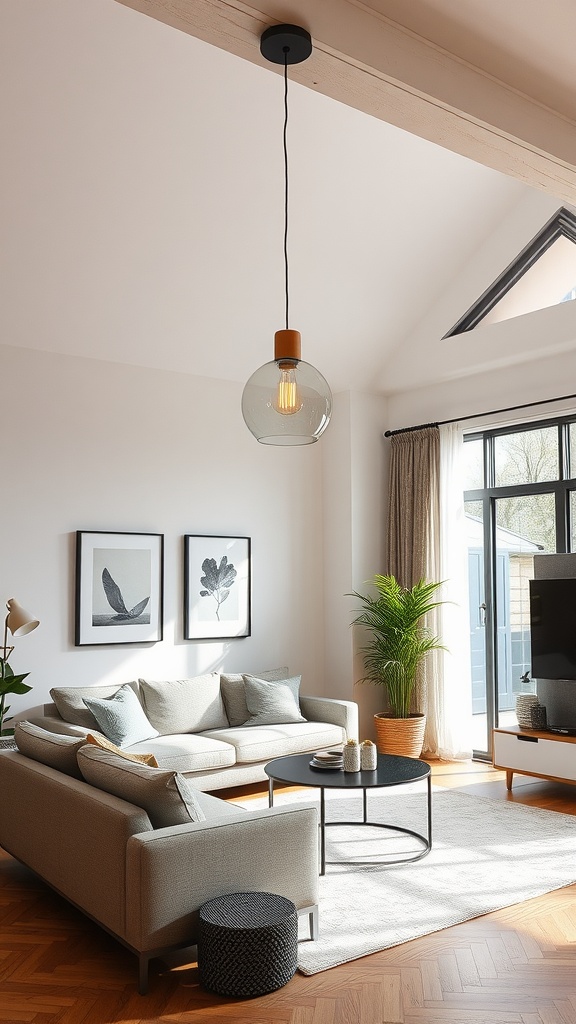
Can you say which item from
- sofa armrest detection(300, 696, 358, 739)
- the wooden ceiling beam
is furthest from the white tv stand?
the wooden ceiling beam

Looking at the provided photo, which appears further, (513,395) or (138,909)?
(513,395)

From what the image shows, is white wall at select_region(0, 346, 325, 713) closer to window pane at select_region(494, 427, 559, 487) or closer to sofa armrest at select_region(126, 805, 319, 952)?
window pane at select_region(494, 427, 559, 487)

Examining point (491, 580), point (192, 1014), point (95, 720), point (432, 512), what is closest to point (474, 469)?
point (432, 512)

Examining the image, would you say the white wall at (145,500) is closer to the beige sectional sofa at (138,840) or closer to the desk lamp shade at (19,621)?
the desk lamp shade at (19,621)

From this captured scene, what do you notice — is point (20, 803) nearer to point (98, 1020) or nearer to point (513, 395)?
point (98, 1020)

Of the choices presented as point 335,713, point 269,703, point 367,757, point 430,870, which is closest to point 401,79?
point 367,757

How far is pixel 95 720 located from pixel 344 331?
364cm

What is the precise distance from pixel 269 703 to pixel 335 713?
52cm

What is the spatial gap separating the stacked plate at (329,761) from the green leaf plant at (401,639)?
2335 mm

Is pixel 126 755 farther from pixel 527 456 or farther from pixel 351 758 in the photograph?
pixel 527 456

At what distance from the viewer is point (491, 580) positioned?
23.0ft

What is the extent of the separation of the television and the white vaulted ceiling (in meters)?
2.40

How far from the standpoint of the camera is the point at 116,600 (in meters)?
6.39

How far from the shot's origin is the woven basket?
6.85 metres
